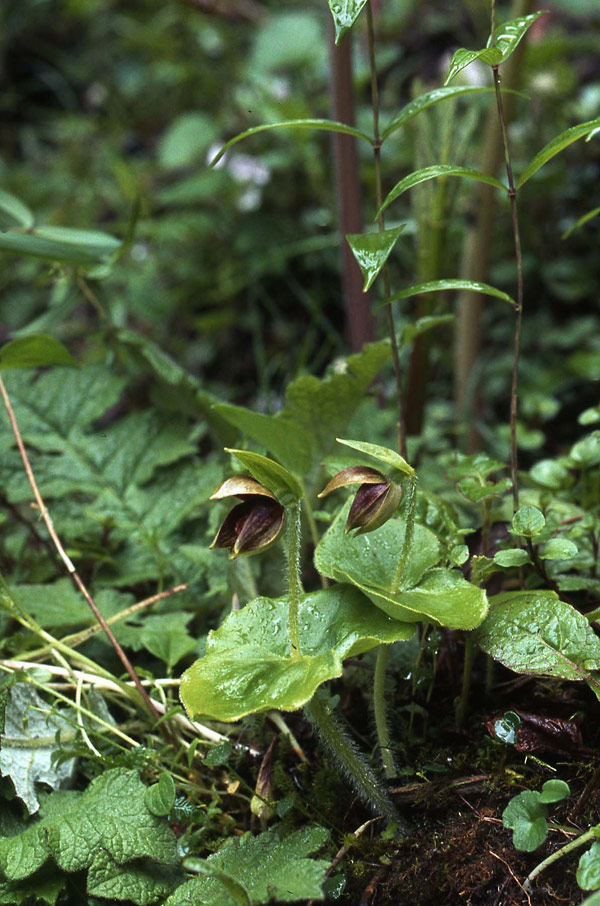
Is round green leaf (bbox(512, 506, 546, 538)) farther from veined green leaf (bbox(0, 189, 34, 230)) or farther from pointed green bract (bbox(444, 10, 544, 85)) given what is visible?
veined green leaf (bbox(0, 189, 34, 230))

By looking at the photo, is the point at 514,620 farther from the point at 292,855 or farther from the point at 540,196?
the point at 540,196

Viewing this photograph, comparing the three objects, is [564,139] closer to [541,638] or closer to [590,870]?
[541,638]

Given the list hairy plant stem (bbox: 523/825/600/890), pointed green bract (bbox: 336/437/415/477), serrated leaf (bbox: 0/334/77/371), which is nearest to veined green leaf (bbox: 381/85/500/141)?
pointed green bract (bbox: 336/437/415/477)

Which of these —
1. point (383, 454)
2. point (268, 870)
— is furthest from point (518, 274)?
point (268, 870)

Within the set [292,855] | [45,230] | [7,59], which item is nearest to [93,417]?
[45,230]

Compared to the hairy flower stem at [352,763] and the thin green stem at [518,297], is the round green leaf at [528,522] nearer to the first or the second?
the thin green stem at [518,297]

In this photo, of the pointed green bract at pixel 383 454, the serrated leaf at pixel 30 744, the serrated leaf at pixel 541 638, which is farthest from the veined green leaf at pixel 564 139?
the serrated leaf at pixel 30 744
